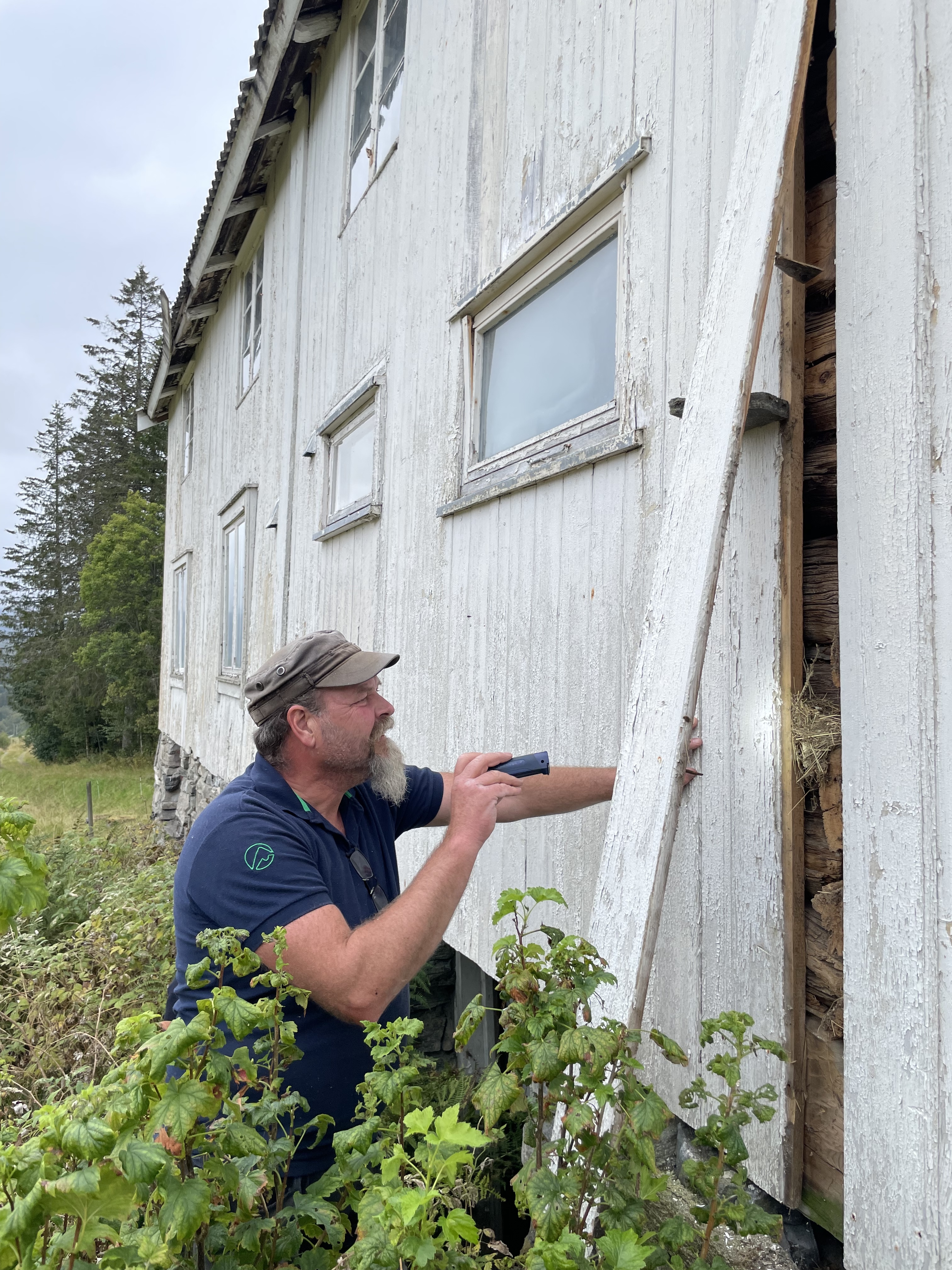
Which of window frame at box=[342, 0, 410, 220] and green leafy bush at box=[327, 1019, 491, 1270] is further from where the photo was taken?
window frame at box=[342, 0, 410, 220]

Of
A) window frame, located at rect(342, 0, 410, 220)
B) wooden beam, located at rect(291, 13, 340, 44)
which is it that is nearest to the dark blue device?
window frame, located at rect(342, 0, 410, 220)

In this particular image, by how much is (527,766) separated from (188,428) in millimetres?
12294

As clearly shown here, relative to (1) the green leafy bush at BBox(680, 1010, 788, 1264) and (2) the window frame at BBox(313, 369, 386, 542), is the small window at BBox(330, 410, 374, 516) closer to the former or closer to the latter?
(2) the window frame at BBox(313, 369, 386, 542)

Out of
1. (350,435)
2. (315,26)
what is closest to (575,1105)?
(350,435)

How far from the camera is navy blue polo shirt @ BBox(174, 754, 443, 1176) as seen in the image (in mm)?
1992

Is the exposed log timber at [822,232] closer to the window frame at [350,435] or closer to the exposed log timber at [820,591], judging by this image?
the exposed log timber at [820,591]

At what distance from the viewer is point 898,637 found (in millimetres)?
1414

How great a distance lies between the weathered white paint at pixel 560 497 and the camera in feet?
6.01

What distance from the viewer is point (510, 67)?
10.7 ft

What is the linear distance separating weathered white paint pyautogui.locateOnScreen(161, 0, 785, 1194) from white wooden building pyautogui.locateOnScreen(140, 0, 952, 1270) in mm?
13

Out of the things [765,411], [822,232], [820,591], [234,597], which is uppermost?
[822,232]

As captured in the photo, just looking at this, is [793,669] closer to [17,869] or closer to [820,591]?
[820,591]

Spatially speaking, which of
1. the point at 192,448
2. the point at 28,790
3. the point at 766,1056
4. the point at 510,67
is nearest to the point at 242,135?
the point at 510,67

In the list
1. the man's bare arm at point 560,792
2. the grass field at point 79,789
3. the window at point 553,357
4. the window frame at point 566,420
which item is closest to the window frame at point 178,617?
the grass field at point 79,789
